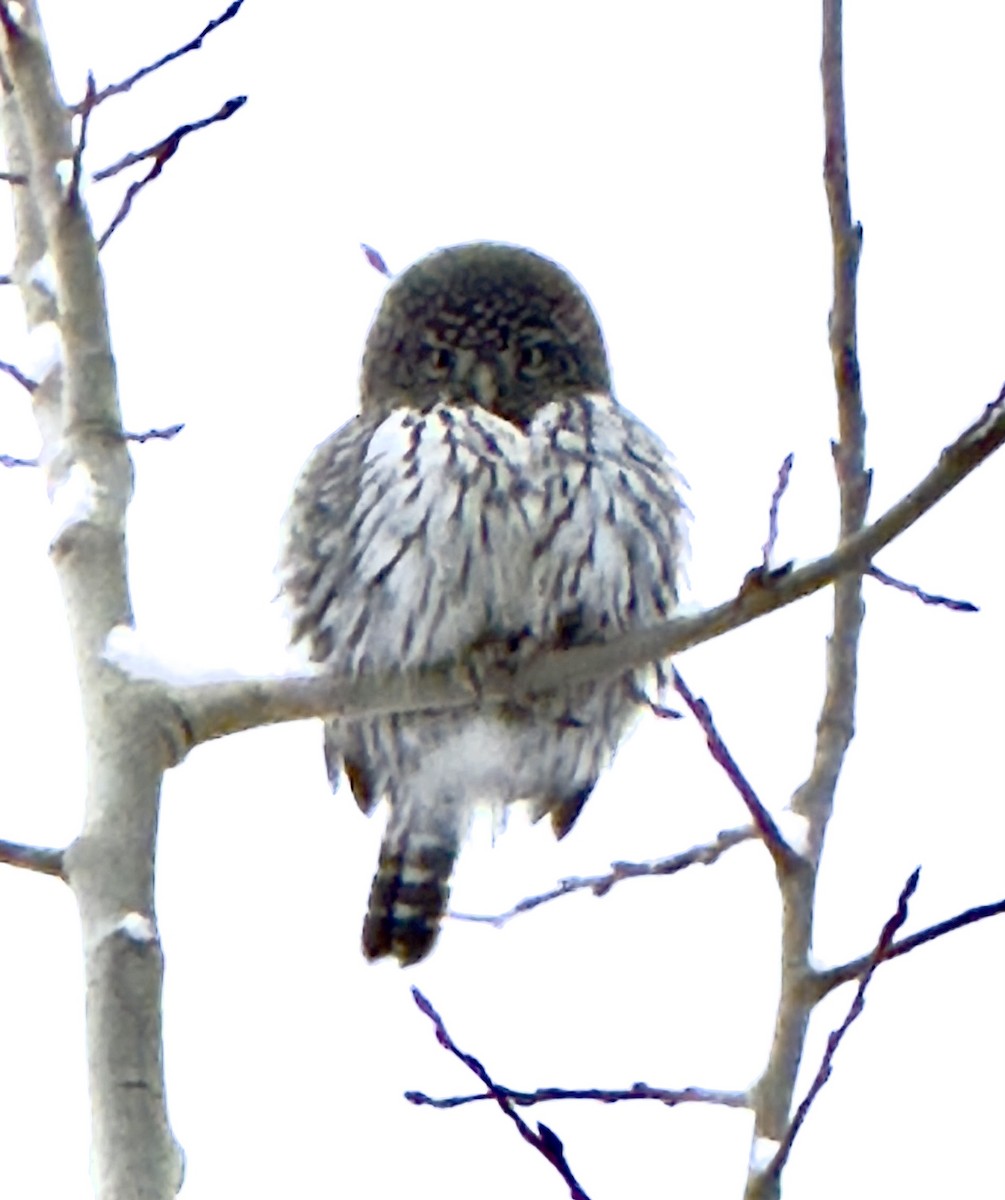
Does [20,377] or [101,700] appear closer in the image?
[101,700]

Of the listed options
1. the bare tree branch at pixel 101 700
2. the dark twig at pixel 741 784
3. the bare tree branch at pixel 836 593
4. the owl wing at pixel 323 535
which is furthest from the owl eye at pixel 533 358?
the dark twig at pixel 741 784

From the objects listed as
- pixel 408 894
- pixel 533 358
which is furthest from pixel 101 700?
pixel 408 894

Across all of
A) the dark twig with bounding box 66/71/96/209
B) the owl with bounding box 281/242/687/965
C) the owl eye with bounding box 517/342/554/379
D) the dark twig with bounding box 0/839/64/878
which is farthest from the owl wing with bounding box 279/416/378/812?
the dark twig with bounding box 0/839/64/878

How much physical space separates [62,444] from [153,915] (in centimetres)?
89

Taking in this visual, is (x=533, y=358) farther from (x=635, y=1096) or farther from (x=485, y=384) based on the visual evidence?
(x=635, y=1096)

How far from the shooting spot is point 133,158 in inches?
142

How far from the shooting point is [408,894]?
4.95m

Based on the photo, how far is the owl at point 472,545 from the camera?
4027mm

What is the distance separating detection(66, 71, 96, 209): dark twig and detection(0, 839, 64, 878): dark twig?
102 centimetres

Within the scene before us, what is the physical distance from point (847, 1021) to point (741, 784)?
1.22 feet

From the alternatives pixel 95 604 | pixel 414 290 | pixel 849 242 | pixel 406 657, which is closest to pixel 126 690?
pixel 95 604

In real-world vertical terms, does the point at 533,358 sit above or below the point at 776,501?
above

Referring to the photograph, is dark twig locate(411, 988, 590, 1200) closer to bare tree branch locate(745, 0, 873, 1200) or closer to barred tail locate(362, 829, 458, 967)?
bare tree branch locate(745, 0, 873, 1200)

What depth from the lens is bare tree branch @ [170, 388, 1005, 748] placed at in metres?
2.81
